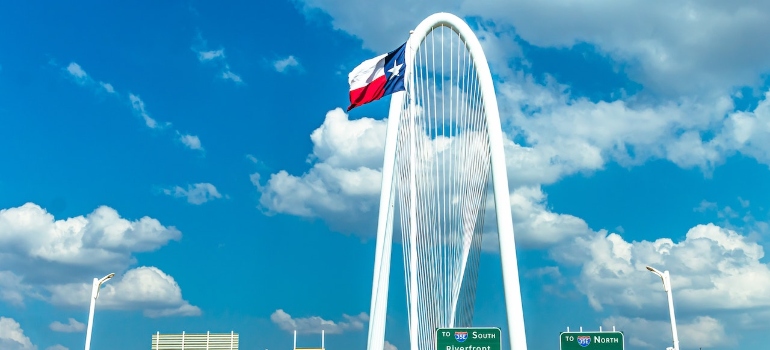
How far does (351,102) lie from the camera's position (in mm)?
34844

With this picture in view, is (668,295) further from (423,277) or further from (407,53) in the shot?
(407,53)

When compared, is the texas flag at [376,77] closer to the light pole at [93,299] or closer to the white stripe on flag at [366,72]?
the white stripe on flag at [366,72]

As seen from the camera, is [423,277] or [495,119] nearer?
[423,277]

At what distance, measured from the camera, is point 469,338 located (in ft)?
128

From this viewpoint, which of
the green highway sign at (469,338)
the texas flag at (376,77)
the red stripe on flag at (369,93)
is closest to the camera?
the texas flag at (376,77)

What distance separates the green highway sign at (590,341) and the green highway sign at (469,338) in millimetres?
3740

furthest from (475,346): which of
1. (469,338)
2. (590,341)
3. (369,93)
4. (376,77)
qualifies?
(376,77)

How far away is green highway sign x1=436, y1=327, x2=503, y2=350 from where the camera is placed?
3866 cm

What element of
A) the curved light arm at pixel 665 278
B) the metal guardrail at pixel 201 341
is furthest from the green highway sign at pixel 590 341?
the metal guardrail at pixel 201 341

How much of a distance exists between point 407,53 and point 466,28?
1340 centimetres

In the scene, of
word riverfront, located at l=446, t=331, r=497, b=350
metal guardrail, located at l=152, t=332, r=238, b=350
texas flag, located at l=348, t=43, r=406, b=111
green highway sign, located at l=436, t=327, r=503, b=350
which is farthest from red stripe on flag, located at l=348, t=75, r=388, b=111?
metal guardrail, located at l=152, t=332, r=238, b=350

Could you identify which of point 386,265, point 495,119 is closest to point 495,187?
point 495,119

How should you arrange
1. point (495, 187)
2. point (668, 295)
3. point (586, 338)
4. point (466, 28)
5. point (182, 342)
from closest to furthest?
1. point (668, 295)
2. point (586, 338)
3. point (495, 187)
4. point (466, 28)
5. point (182, 342)

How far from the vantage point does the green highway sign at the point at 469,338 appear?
3866cm
